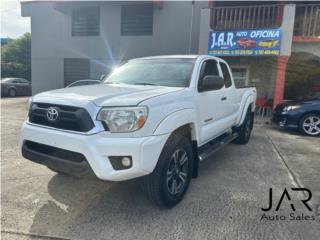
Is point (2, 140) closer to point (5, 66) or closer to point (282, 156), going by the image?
point (282, 156)

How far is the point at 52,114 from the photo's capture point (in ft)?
9.96

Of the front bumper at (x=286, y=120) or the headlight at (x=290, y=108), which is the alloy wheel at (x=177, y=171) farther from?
the headlight at (x=290, y=108)

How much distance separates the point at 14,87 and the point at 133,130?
19.8 m

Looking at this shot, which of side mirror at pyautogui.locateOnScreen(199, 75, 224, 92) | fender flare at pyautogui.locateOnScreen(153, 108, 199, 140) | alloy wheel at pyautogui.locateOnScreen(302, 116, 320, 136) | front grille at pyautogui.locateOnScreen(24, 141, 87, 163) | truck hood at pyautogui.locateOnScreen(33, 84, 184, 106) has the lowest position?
alloy wheel at pyautogui.locateOnScreen(302, 116, 320, 136)

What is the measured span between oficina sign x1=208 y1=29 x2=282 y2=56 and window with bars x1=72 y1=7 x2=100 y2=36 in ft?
20.5

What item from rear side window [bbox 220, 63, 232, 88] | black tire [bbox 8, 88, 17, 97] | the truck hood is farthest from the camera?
black tire [bbox 8, 88, 17, 97]

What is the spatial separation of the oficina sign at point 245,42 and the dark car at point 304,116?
9.03ft

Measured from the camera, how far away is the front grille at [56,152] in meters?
2.88

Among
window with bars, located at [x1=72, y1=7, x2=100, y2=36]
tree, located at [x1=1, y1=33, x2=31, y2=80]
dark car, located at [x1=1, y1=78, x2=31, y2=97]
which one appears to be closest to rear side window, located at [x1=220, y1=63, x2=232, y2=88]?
window with bars, located at [x1=72, y1=7, x2=100, y2=36]

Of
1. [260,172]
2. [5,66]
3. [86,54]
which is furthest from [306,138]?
[5,66]

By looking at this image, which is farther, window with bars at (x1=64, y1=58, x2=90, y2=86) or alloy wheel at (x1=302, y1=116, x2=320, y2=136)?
window with bars at (x1=64, y1=58, x2=90, y2=86)

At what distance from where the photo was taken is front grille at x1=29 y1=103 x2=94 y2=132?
9.19 feet

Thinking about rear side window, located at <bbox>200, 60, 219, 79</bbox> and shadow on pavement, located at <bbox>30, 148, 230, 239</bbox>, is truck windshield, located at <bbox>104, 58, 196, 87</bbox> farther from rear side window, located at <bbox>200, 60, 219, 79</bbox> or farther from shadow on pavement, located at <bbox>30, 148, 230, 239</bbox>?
shadow on pavement, located at <bbox>30, 148, 230, 239</bbox>

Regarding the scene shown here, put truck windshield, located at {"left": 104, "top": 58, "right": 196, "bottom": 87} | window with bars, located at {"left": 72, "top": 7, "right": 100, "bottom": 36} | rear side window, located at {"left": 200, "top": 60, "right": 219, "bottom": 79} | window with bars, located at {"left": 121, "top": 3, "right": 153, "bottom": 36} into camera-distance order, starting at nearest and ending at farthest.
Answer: truck windshield, located at {"left": 104, "top": 58, "right": 196, "bottom": 87} → rear side window, located at {"left": 200, "top": 60, "right": 219, "bottom": 79} → window with bars, located at {"left": 121, "top": 3, "right": 153, "bottom": 36} → window with bars, located at {"left": 72, "top": 7, "right": 100, "bottom": 36}
